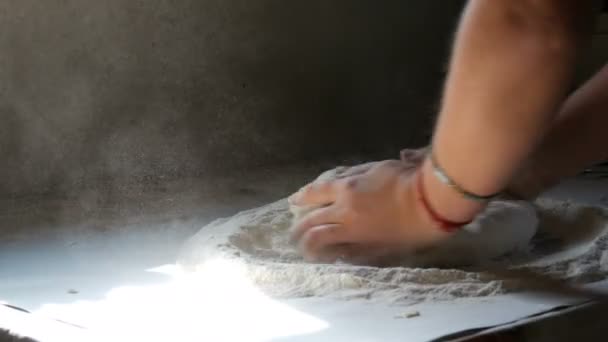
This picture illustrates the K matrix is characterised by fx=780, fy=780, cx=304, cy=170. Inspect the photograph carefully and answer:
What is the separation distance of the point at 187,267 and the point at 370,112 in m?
1.17

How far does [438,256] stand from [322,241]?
120 mm

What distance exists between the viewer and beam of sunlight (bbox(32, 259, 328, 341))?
62 centimetres

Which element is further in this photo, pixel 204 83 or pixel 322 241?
pixel 204 83

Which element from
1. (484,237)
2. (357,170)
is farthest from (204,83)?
(484,237)

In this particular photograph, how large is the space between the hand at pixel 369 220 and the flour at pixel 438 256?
0.03 m

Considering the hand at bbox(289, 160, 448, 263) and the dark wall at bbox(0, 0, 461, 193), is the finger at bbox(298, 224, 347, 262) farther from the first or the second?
the dark wall at bbox(0, 0, 461, 193)

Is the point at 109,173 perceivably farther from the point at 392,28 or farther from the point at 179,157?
the point at 392,28

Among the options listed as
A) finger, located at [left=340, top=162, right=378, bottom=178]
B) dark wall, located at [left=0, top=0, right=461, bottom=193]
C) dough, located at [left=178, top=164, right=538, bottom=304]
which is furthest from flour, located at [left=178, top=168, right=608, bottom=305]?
dark wall, located at [left=0, top=0, right=461, bottom=193]

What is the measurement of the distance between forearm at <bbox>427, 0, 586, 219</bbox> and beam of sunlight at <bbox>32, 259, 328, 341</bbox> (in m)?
0.20

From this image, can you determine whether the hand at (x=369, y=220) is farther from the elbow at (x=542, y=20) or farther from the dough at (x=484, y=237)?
the elbow at (x=542, y=20)

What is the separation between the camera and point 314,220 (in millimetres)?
834

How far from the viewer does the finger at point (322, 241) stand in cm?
80

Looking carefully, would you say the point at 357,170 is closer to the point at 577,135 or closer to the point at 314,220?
the point at 314,220

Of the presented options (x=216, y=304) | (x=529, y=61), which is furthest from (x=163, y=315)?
(x=529, y=61)
